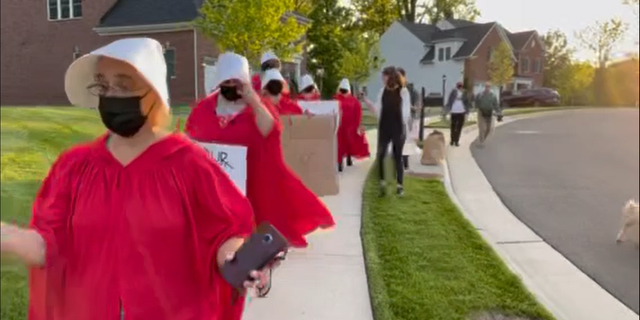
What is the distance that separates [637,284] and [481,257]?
393 cm

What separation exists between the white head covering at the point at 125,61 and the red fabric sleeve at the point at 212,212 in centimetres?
23

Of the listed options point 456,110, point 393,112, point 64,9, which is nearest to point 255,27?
point 456,110

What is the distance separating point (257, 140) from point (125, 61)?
7.05ft

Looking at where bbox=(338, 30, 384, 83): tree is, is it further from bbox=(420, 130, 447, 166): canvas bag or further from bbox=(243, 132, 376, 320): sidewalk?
bbox=(243, 132, 376, 320): sidewalk

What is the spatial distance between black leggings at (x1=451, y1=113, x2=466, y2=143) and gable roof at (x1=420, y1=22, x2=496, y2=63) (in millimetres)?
4730

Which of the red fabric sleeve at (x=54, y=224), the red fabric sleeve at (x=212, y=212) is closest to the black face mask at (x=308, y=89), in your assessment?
the red fabric sleeve at (x=212, y=212)

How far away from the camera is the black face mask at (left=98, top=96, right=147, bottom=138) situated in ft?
5.66

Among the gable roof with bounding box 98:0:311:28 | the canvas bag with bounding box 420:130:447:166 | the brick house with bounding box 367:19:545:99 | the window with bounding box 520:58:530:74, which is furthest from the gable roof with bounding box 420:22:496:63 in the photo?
the gable roof with bounding box 98:0:311:28

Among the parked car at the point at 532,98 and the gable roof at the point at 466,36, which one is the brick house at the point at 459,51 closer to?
the gable roof at the point at 466,36

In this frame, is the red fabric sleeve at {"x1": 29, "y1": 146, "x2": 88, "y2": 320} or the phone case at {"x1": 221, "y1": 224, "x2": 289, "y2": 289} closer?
the phone case at {"x1": 221, "y1": 224, "x2": 289, "y2": 289}

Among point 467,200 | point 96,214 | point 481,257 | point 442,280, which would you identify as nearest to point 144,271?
point 96,214

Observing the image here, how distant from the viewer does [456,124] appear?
45.8 ft

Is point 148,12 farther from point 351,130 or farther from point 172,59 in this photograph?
point 351,130

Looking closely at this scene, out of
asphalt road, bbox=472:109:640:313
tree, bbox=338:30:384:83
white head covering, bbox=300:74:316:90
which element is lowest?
asphalt road, bbox=472:109:640:313
